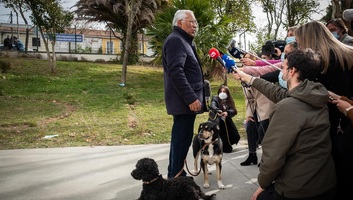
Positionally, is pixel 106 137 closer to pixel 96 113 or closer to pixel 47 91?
pixel 96 113

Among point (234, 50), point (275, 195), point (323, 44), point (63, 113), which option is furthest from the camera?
point (63, 113)

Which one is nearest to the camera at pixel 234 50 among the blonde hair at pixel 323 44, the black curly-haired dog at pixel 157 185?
the blonde hair at pixel 323 44

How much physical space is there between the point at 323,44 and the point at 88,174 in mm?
3285

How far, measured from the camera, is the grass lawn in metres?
6.21

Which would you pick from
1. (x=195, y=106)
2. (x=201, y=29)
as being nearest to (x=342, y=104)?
(x=195, y=106)

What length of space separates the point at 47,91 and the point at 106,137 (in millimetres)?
6046

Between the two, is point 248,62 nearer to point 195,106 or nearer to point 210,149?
point 195,106

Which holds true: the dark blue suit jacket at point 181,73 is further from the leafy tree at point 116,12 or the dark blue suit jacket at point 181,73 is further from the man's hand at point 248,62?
the leafy tree at point 116,12

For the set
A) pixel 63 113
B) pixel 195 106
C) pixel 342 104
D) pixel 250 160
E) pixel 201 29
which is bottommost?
pixel 250 160

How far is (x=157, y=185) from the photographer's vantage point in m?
2.75

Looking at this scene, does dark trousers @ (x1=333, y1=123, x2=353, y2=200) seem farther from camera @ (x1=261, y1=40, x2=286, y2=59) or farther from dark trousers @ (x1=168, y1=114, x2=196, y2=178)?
camera @ (x1=261, y1=40, x2=286, y2=59)

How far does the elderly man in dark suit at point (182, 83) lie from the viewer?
3.14m

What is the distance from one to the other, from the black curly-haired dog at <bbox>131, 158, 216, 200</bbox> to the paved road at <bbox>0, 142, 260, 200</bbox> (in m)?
0.75

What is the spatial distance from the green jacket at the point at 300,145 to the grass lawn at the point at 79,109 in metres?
4.28
